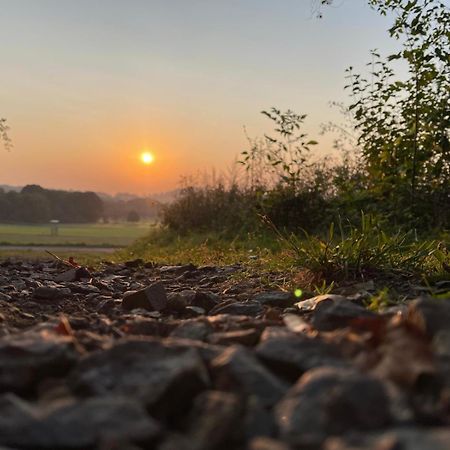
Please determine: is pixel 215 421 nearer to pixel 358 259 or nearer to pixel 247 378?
pixel 247 378

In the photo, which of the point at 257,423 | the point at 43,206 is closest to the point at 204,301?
the point at 257,423

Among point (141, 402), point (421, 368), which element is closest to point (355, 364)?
point (421, 368)

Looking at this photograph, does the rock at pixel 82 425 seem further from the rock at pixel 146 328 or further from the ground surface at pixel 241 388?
the rock at pixel 146 328

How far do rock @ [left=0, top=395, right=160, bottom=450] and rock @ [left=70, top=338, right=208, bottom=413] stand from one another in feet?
0.27

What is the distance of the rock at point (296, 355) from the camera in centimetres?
165

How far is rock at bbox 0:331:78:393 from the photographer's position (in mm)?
Answer: 1702

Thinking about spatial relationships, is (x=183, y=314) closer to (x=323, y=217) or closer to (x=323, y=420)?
(x=323, y=420)

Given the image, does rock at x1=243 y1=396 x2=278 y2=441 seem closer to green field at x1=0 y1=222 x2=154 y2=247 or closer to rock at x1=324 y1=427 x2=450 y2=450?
rock at x1=324 y1=427 x2=450 y2=450

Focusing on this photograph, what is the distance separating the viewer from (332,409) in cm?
132

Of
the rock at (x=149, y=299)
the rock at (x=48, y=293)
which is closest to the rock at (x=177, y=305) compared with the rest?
the rock at (x=149, y=299)

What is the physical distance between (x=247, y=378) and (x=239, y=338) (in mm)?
491

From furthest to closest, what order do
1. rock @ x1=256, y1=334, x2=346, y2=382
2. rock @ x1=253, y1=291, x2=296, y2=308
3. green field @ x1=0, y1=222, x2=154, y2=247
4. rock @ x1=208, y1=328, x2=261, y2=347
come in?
green field @ x1=0, y1=222, x2=154, y2=247 < rock @ x1=253, y1=291, x2=296, y2=308 < rock @ x1=208, y1=328, x2=261, y2=347 < rock @ x1=256, y1=334, x2=346, y2=382

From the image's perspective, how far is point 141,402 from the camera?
1.48 m

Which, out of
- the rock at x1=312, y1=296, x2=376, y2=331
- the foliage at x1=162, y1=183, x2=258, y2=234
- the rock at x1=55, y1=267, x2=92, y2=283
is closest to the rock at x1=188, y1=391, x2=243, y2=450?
the rock at x1=312, y1=296, x2=376, y2=331
